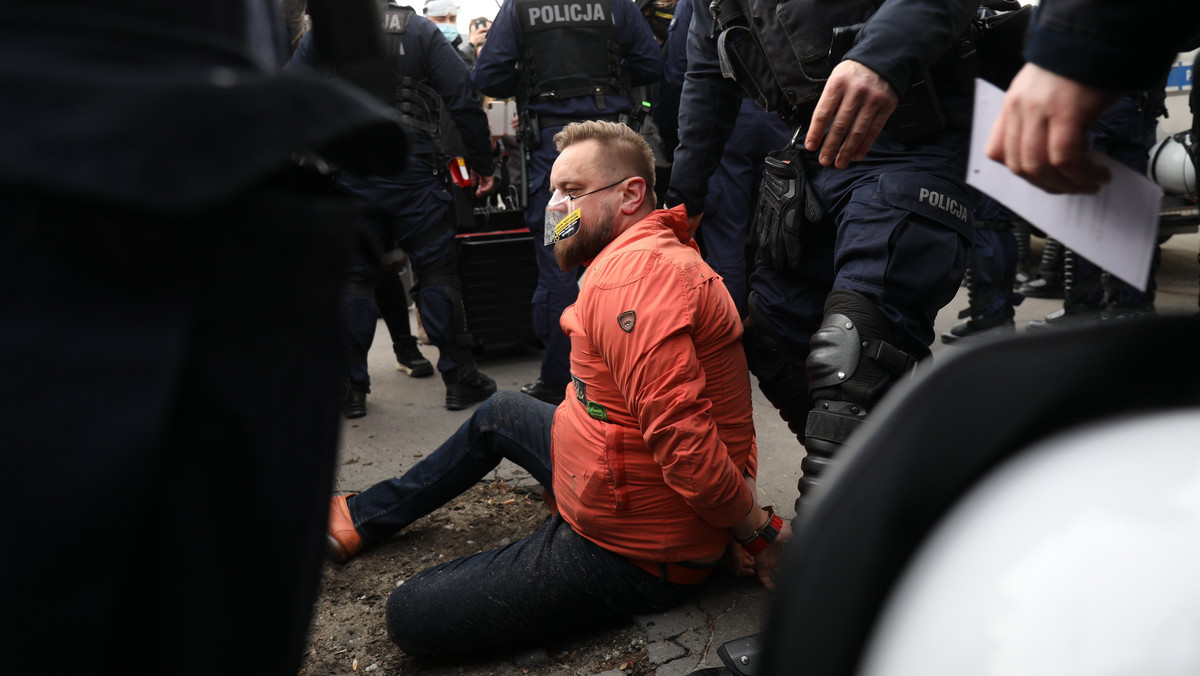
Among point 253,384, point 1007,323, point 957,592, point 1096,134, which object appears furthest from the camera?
point 1007,323

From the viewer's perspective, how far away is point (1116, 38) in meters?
0.86

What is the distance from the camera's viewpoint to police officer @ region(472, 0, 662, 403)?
3.96m

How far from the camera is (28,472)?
1.95ft

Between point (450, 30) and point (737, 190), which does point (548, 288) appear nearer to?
point (737, 190)

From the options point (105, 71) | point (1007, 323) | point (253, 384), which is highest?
point (105, 71)

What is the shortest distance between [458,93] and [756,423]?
2102mm

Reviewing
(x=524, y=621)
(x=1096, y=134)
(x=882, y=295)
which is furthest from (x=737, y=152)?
(x=524, y=621)

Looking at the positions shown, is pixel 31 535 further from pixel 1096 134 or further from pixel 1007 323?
pixel 1007 323

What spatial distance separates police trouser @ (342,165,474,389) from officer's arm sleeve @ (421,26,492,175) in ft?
1.03

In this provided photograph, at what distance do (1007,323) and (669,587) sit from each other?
3.14 metres

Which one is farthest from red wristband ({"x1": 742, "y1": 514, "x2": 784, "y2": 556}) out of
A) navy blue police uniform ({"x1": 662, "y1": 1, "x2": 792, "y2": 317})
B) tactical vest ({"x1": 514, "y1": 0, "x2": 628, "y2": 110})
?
tactical vest ({"x1": 514, "y1": 0, "x2": 628, "y2": 110})

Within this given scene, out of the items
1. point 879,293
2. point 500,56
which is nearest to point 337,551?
point 879,293

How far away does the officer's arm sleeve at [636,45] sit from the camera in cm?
414

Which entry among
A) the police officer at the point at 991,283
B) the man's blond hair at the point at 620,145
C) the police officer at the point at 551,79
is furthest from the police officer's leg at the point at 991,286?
the man's blond hair at the point at 620,145
